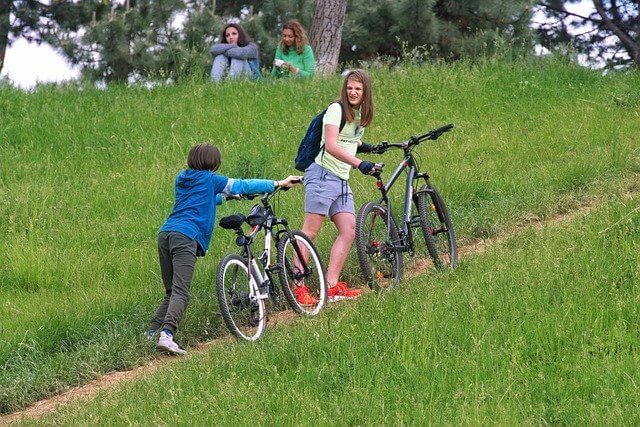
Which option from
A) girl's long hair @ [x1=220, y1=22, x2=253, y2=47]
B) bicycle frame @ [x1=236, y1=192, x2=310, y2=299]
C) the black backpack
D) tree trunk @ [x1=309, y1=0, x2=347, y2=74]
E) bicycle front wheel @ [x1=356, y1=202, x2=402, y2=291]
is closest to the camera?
bicycle frame @ [x1=236, y1=192, x2=310, y2=299]

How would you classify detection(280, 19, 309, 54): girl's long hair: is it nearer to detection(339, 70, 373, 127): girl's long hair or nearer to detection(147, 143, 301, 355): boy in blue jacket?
detection(339, 70, 373, 127): girl's long hair

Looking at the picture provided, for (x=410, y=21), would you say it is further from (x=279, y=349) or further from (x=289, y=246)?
(x=279, y=349)

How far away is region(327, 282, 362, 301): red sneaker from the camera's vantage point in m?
8.52

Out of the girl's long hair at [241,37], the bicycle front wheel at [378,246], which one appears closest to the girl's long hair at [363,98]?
the bicycle front wheel at [378,246]

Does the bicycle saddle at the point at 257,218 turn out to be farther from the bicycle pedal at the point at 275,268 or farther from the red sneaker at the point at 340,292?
the red sneaker at the point at 340,292

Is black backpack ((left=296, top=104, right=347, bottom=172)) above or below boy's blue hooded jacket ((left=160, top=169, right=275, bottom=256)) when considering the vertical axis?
above

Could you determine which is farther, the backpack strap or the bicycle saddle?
the backpack strap

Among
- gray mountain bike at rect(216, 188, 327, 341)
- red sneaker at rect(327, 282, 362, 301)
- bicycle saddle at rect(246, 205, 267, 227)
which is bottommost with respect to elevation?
red sneaker at rect(327, 282, 362, 301)

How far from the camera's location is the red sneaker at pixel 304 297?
27.1 feet

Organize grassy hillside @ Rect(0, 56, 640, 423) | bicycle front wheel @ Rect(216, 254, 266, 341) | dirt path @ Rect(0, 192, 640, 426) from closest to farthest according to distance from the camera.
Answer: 1. dirt path @ Rect(0, 192, 640, 426)
2. bicycle front wheel @ Rect(216, 254, 266, 341)
3. grassy hillside @ Rect(0, 56, 640, 423)

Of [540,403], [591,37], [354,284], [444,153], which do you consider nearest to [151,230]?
[354,284]

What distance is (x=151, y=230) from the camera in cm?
1055

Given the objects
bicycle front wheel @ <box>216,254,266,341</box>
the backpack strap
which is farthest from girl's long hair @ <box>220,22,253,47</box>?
bicycle front wheel @ <box>216,254,266,341</box>

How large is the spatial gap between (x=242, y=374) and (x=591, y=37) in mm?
19645
